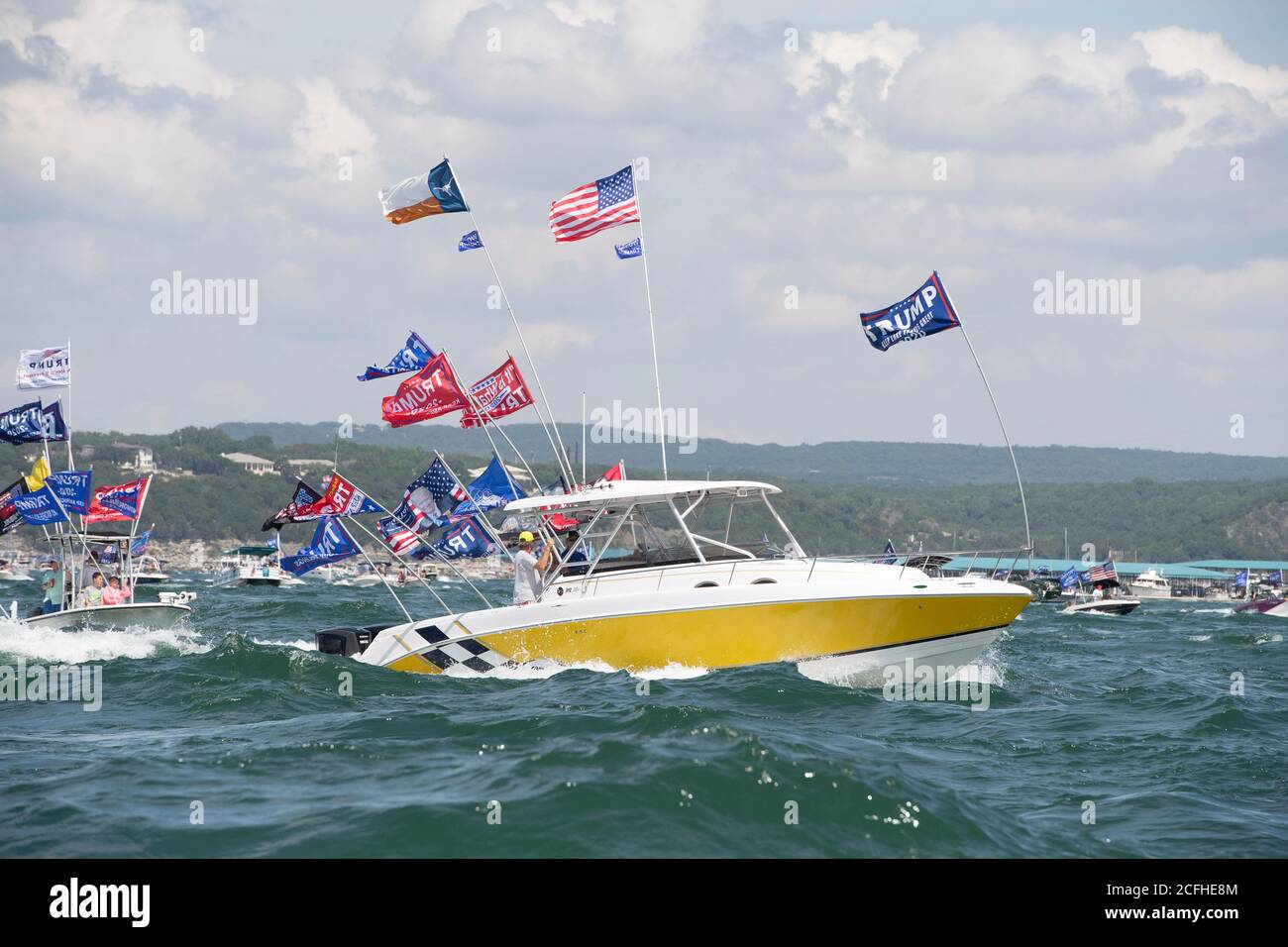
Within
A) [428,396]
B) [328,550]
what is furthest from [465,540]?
[428,396]

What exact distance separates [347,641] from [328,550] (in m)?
2.23

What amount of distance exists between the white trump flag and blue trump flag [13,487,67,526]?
5275mm

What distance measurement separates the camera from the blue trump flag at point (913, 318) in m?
18.2

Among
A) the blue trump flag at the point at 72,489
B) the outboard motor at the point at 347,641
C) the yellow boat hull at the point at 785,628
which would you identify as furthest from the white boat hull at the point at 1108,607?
the outboard motor at the point at 347,641

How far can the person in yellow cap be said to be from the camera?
18.4 m

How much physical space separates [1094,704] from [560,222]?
11.0 meters

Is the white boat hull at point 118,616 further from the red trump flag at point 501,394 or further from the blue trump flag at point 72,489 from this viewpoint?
the red trump flag at point 501,394

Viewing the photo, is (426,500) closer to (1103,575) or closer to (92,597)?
(92,597)

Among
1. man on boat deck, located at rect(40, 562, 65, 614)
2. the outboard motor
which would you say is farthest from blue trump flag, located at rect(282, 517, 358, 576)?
man on boat deck, located at rect(40, 562, 65, 614)

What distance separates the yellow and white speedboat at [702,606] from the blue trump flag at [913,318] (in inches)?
103

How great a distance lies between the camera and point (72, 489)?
92.6 ft
